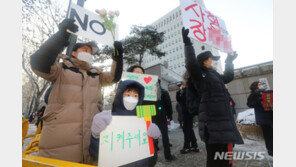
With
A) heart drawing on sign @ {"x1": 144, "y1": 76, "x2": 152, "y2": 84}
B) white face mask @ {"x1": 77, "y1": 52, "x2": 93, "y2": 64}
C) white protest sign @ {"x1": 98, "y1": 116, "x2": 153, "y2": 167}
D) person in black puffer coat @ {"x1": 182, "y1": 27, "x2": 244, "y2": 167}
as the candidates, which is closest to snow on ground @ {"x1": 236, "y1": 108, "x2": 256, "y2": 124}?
person in black puffer coat @ {"x1": 182, "y1": 27, "x2": 244, "y2": 167}

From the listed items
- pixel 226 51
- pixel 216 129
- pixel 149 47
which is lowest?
pixel 216 129

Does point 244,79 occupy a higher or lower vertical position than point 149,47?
lower

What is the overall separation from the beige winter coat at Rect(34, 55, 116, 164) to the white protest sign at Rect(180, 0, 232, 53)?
1.74m

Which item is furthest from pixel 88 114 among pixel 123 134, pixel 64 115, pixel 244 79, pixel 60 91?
pixel 244 79

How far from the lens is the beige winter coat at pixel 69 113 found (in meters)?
1.18

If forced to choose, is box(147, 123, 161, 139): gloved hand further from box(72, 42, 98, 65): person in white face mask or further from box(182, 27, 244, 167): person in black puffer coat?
box(72, 42, 98, 65): person in white face mask

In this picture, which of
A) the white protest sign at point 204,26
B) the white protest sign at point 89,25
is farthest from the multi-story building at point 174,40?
the white protest sign at point 89,25

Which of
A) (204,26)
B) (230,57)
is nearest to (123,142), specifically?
(230,57)

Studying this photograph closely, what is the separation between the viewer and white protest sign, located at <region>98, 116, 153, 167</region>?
3.02 ft

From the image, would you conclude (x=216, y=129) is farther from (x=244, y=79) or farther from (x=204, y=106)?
(x=244, y=79)

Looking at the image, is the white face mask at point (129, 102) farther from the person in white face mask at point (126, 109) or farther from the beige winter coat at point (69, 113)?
the beige winter coat at point (69, 113)

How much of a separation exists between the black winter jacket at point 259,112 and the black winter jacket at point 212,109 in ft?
6.75

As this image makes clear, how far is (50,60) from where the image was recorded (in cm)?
116

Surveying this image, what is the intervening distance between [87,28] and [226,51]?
2454 mm
